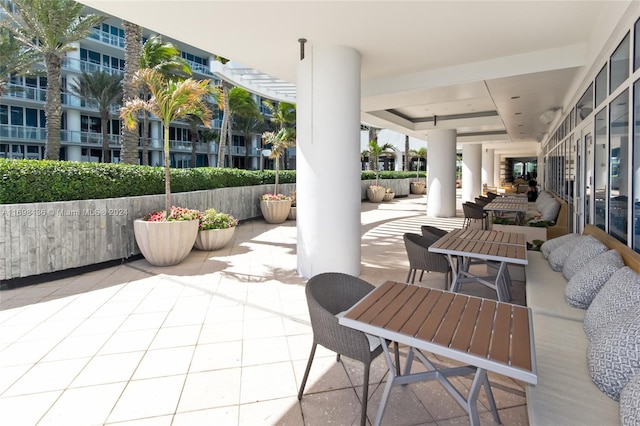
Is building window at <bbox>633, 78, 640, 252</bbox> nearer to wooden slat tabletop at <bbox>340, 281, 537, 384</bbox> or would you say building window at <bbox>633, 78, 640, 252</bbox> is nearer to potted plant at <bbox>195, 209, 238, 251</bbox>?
wooden slat tabletop at <bbox>340, 281, 537, 384</bbox>

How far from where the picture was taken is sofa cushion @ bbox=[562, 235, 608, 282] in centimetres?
310

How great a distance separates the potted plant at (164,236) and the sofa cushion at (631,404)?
5.15 meters

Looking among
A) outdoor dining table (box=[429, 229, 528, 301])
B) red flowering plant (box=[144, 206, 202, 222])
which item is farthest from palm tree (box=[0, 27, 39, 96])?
outdoor dining table (box=[429, 229, 528, 301])

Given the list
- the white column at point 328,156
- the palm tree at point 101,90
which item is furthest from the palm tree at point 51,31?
the palm tree at point 101,90

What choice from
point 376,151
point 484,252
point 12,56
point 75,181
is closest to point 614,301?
point 484,252

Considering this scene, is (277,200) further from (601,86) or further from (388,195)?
(388,195)

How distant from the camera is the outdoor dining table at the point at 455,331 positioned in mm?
1555

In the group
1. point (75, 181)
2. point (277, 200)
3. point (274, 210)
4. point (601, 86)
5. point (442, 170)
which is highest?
point (601, 86)

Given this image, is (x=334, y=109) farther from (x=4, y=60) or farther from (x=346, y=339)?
(x=4, y=60)

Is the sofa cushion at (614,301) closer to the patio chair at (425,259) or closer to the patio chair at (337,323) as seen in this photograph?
the patio chair at (337,323)

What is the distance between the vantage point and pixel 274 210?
9797 mm

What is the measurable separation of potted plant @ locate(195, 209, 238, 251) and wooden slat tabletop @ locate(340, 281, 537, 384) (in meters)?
4.67

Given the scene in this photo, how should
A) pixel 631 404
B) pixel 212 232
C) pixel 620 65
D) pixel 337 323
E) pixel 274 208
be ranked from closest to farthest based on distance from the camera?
pixel 631 404 < pixel 337 323 < pixel 620 65 < pixel 212 232 < pixel 274 208

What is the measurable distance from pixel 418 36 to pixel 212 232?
432 centimetres
